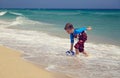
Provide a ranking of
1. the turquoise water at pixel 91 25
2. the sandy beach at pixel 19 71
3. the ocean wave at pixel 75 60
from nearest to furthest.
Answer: the sandy beach at pixel 19 71 < the ocean wave at pixel 75 60 < the turquoise water at pixel 91 25

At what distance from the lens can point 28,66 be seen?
503cm

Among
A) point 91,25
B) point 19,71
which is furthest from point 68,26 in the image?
point 91,25

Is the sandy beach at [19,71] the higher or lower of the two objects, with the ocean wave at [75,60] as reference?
higher

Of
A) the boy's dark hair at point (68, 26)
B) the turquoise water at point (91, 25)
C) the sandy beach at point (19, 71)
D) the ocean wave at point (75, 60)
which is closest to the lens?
the sandy beach at point (19, 71)

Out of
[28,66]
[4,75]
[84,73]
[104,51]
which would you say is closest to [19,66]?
[28,66]

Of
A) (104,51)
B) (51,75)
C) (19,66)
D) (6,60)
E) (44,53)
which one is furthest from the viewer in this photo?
(104,51)

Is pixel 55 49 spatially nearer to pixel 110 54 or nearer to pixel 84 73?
pixel 110 54

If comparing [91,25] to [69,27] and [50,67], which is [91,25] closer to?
[69,27]

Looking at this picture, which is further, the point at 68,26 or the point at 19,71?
the point at 68,26

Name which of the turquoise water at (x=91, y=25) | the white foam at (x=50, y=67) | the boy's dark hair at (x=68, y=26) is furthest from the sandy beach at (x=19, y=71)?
the turquoise water at (x=91, y=25)

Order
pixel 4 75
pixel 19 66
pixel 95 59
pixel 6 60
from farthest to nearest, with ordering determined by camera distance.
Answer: pixel 95 59 < pixel 6 60 < pixel 19 66 < pixel 4 75

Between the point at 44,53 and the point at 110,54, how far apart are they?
161 cm

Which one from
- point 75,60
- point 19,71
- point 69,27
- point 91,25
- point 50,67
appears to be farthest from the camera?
point 91,25

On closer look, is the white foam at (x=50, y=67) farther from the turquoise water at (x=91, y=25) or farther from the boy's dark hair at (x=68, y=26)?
the turquoise water at (x=91, y=25)
